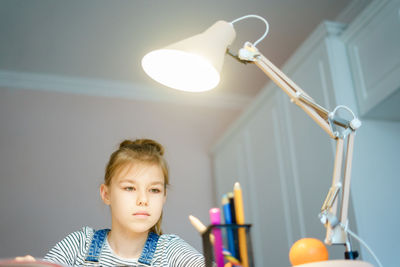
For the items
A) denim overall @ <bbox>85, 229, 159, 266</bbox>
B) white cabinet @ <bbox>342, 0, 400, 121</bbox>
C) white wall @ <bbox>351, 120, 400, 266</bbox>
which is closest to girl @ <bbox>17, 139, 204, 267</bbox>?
denim overall @ <bbox>85, 229, 159, 266</bbox>

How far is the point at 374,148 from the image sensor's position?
1.91 metres

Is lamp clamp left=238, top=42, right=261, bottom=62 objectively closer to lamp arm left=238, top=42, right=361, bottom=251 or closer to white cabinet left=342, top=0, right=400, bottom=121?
lamp arm left=238, top=42, right=361, bottom=251

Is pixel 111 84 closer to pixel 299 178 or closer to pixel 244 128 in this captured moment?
pixel 244 128

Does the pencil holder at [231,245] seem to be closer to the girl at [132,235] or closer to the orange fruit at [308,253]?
the orange fruit at [308,253]

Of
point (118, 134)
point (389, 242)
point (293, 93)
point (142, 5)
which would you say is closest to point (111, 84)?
point (118, 134)

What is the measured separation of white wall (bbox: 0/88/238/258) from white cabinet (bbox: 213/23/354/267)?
0.40 meters

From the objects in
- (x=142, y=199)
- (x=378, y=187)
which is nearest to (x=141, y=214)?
(x=142, y=199)

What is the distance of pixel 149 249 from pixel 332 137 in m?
0.51

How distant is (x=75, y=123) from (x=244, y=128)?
1216mm

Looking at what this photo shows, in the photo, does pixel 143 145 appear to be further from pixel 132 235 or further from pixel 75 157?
pixel 75 157

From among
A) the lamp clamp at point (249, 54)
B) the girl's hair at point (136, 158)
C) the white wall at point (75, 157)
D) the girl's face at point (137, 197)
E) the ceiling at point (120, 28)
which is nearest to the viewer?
the lamp clamp at point (249, 54)

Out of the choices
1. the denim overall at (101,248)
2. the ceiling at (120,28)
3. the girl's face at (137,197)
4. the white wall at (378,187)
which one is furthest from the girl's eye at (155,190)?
the ceiling at (120,28)

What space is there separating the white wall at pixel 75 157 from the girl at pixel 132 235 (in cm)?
174

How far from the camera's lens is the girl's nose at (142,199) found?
3.43 feet
